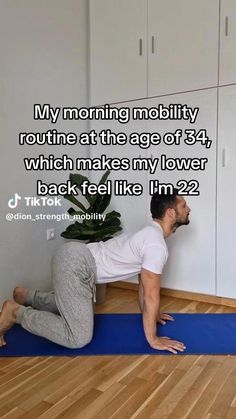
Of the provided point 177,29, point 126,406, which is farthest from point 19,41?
point 126,406

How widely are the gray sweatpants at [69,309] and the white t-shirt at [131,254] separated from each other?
111 mm

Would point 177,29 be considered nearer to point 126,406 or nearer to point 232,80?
point 232,80

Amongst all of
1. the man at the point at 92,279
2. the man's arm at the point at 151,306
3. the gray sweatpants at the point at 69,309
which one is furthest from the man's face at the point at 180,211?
the gray sweatpants at the point at 69,309

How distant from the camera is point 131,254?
73.1 inches

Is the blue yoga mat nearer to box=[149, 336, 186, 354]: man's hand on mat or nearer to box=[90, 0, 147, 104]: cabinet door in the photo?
box=[149, 336, 186, 354]: man's hand on mat

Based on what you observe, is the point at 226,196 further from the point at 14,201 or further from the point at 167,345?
the point at 14,201

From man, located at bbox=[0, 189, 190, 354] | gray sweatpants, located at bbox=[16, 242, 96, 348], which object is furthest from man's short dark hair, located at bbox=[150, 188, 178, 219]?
gray sweatpants, located at bbox=[16, 242, 96, 348]

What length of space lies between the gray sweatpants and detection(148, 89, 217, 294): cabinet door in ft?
3.95

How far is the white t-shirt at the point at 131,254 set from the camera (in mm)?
1772

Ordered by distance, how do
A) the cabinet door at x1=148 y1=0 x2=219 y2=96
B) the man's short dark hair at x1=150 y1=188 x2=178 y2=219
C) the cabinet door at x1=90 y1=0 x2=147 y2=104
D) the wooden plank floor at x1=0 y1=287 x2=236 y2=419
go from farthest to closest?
the cabinet door at x1=90 y1=0 x2=147 y2=104 < the cabinet door at x1=148 y1=0 x2=219 y2=96 < the man's short dark hair at x1=150 y1=188 x2=178 y2=219 < the wooden plank floor at x1=0 y1=287 x2=236 y2=419

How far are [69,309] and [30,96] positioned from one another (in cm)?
182

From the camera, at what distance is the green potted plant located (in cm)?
254

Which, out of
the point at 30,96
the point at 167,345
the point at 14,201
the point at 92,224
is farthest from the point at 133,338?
the point at 30,96

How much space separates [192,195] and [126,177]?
27.2 inches
